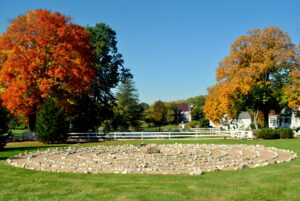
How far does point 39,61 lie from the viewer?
27188 millimetres

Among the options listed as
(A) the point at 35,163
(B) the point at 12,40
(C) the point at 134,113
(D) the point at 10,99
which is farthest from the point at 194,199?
(C) the point at 134,113

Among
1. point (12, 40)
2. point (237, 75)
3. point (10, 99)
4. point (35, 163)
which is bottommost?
point (35, 163)

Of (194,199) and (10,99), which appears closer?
(194,199)

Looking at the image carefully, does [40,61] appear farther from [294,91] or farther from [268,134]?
[294,91]

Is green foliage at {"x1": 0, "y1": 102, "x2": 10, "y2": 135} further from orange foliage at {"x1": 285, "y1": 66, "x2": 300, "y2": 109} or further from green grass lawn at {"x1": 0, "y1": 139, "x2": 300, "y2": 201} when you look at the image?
orange foliage at {"x1": 285, "y1": 66, "x2": 300, "y2": 109}

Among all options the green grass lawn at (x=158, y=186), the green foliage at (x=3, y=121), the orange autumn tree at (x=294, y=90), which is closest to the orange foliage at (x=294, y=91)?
the orange autumn tree at (x=294, y=90)

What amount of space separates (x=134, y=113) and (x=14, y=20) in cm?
3054

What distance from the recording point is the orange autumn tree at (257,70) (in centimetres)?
3183

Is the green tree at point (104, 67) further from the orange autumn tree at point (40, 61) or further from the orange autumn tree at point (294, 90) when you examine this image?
the orange autumn tree at point (294, 90)

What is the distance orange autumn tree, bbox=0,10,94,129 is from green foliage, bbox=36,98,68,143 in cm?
170

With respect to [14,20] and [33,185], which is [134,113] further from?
[33,185]

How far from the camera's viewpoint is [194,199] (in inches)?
270

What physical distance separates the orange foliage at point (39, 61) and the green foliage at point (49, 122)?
1769mm

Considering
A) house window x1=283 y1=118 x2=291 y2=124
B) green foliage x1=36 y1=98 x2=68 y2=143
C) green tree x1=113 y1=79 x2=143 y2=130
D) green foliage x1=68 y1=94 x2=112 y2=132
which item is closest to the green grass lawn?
green foliage x1=36 y1=98 x2=68 y2=143
